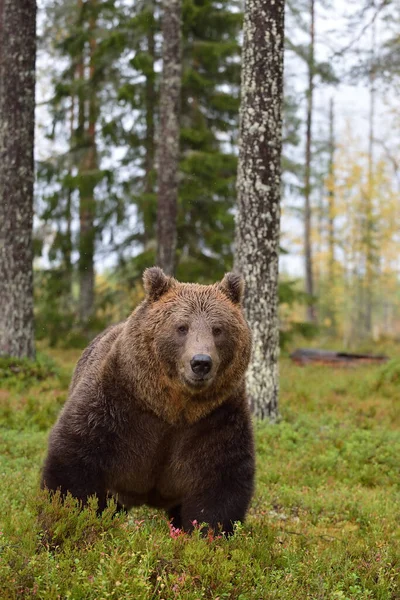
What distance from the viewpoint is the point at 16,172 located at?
13156mm

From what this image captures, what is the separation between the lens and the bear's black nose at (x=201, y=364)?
4.30 metres

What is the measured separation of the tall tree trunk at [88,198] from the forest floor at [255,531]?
8849mm

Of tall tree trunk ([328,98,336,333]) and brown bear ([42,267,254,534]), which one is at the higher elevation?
tall tree trunk ([328,98,336,333])

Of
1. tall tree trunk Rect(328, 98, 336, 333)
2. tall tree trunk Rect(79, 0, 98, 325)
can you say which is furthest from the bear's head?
tall tree trunk Rect(328, 98, 336, 333)

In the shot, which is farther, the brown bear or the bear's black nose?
the brown bear

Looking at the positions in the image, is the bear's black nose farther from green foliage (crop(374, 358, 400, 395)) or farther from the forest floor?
green foliage (crop(374, 358, 400, 395))

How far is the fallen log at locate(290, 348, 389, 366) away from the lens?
19.6 metres

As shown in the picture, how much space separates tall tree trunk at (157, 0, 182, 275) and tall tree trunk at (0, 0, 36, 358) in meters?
3.43

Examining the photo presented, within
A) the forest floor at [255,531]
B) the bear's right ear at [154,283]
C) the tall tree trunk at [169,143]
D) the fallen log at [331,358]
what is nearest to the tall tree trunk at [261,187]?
the forest floor at [255,531]

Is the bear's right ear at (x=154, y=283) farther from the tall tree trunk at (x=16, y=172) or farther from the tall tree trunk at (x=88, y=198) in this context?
the tall tree trunk at (x=88, y=198)

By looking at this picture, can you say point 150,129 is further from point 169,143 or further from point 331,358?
point 331,358

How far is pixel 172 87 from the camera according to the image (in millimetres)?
15539

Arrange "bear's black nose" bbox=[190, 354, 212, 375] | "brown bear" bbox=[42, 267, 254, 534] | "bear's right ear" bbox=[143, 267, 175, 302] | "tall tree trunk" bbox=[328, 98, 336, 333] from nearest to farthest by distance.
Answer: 1. "bear's black nose" bbox=[190, 354, 212, 375]
2. "brown bear" bbox=[42, 267, 254, 534]
3. "bear's right ear" bbox=[143, 267, 175, 302]
4. "tall tree trunk" bbox=[328, 98, 336, 333]

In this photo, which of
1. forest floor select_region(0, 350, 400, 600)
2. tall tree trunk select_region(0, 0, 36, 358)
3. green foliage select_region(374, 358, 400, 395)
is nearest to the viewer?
forest floor select_region(0, 350, 400, 600)
